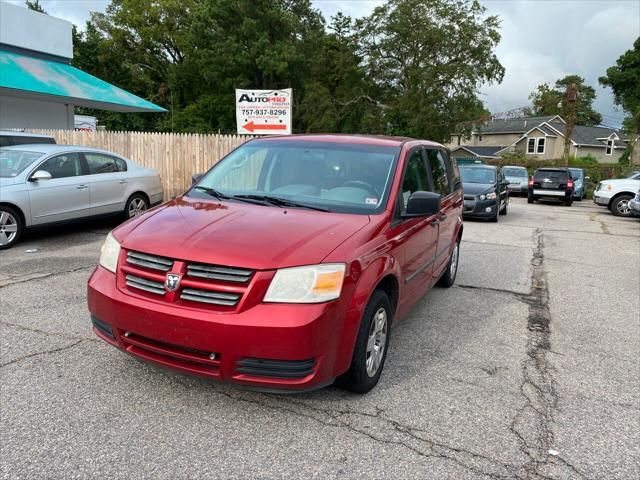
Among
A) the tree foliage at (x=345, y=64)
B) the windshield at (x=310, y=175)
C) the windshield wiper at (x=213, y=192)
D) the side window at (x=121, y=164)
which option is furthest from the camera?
the tree foliage at (x=345, y=64)

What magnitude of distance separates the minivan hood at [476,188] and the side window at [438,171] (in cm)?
833

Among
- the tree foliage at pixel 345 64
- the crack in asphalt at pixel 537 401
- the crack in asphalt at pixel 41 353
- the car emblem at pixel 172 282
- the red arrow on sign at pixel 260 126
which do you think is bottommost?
the crack in asphalt at pixel 537 401

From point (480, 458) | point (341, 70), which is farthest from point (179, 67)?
point (480, 458)

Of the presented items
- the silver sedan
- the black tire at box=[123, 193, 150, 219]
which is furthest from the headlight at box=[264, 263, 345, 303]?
the black tire at box=[123, 193, 150, 219]

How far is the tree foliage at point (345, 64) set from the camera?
128ft

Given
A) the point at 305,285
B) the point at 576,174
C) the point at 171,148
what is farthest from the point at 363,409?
the point at 576,174

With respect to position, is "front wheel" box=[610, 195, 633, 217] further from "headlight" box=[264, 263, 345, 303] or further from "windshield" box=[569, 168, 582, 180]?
"headlight" box=[264, 263, 345, 303]

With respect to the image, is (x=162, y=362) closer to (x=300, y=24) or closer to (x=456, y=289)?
(x=456, y=289)

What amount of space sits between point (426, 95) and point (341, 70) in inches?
291

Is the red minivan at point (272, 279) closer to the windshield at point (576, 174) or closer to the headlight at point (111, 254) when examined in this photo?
the headlight at point (111, 254)

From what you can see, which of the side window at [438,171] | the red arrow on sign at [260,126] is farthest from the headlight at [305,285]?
the red arrow on sign at [260,126]

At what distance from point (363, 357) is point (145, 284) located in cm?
142

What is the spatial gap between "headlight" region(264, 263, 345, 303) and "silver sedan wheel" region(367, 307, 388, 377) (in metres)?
0.56

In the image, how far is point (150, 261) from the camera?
309 cm
